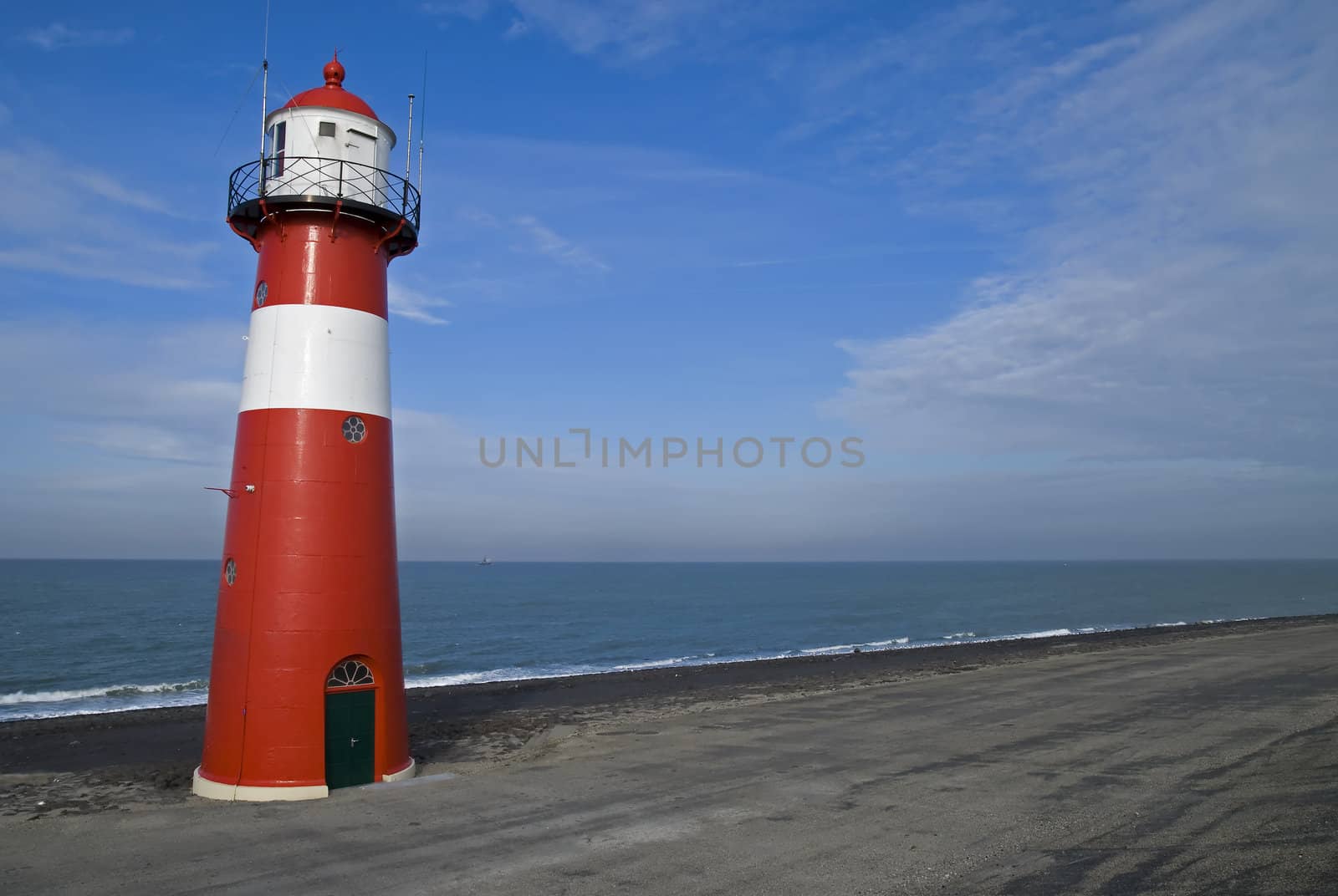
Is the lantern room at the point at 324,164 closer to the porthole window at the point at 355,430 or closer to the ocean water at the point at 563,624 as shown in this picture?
the porthole window at the point at 355,430

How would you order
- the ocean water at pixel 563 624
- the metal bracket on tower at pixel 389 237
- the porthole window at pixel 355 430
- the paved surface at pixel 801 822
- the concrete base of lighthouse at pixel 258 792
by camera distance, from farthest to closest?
1. the ocean water at pixel 563 624
2. the metal bracket on tower at pixel 389 237
3. the porthole window at pixel 355 430
4. the concrete base of lighthouse at pixel 258 792
5. the paved surface at pixel 801 822

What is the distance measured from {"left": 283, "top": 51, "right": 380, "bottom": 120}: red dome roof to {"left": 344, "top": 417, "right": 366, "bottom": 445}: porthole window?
12.5 feet

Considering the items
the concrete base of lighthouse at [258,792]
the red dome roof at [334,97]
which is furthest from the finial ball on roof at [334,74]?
the concrete base of lighthouse at [258,792]

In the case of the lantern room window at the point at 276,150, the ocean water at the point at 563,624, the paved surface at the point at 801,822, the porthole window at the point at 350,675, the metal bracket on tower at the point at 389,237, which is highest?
the lantern room window at the point at 276,150

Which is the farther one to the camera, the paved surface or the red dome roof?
the red dome roof

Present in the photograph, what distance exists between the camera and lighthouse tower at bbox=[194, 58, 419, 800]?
1116cm

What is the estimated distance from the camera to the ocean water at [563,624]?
34.0 m

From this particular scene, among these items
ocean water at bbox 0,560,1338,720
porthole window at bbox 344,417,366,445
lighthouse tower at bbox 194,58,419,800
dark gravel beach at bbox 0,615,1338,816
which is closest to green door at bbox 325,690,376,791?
lighthouse tower at bbox 194,58,419,800

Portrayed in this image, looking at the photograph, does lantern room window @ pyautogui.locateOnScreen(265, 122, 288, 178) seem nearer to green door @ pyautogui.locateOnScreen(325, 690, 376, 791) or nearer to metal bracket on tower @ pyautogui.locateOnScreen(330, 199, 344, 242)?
metal bracket on tower @ pyautogui.locateOnScreen(330, 199, 344, 242)

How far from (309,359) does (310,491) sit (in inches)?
62.4

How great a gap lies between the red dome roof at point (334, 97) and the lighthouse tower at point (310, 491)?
0.08 feet

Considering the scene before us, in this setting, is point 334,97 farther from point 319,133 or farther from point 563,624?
point 563,624

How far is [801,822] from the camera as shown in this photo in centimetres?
990

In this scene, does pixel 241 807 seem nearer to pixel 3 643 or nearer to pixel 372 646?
pixel 372 646
